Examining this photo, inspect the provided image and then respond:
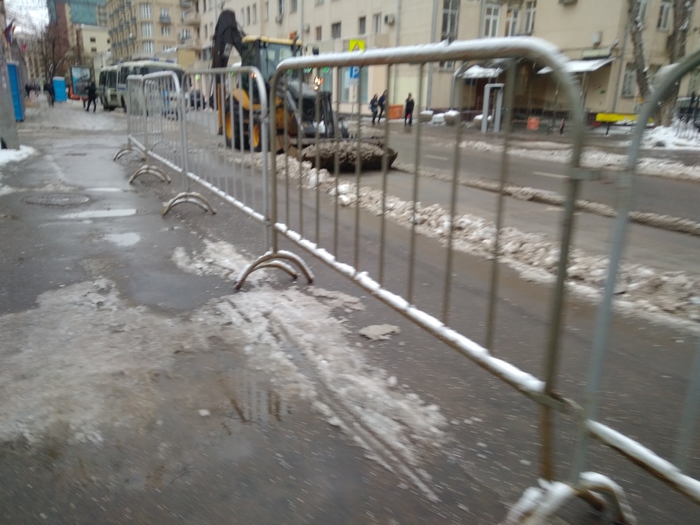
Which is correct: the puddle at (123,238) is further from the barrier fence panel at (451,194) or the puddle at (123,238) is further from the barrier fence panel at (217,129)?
the barrier fence panel at (451,194)

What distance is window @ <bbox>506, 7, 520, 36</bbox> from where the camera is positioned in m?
34.6

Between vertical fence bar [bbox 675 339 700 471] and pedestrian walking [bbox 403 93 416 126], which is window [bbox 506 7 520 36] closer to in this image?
pedestrian walking [bbox 403 93 416 126]

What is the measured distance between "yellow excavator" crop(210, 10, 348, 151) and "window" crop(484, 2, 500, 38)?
82.4 ft

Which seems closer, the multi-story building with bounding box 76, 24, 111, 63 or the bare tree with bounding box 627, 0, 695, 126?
the bare tree with bounding box 627, 0, 695, 126

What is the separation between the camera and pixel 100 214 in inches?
281

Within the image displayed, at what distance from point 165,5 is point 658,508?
97.4 meters

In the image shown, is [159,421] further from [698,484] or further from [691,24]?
[691,24]

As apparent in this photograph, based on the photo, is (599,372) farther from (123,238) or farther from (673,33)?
(673,33)

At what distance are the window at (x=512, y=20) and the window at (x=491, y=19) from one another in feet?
2.79

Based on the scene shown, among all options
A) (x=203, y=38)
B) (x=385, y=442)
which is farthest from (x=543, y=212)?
(x=203, y=38)

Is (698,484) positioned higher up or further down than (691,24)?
further down

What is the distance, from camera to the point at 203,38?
70.6 metres

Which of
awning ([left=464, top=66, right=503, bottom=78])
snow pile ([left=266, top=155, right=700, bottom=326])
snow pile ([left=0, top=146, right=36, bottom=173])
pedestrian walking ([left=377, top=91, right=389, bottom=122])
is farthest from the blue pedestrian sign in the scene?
snow pile ([left=0, top=146, right=36, bottom=173])

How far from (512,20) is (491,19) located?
5.69 ft
